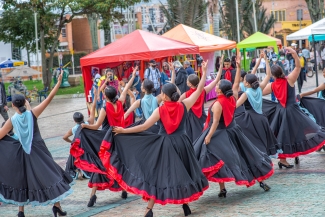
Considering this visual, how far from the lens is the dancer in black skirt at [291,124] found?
9.98 meters

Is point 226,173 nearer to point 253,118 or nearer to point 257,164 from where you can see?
point 257,164

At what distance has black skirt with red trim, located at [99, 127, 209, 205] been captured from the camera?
7375 millimetres

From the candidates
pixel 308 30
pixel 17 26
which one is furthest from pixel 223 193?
pixel 17 26

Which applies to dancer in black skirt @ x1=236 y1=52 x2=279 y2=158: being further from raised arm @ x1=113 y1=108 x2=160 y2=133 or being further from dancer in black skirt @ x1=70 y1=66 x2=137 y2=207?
raised arm @ x1=113 y1=108 x2=160 y2=133

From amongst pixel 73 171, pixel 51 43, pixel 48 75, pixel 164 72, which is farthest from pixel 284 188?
pixel 51 43

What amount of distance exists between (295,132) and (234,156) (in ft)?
7.05

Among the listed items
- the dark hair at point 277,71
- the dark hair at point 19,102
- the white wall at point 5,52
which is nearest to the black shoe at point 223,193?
the dark hair at point 277,71

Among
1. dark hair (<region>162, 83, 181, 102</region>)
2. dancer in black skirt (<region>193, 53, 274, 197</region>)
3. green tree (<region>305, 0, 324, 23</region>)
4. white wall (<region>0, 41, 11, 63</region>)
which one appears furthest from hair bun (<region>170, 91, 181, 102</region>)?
white wall (<region>0, 41, 11, 63</region>)

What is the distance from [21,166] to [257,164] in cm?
303

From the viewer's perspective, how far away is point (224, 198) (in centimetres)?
850

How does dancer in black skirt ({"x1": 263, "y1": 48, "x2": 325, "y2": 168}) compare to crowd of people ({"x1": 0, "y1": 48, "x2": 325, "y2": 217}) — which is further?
dancer in black skirt ({"x1": 263, "y1": 48, "x2": 325, "y2": 168})

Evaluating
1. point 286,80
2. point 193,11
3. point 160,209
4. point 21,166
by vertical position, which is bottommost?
point 160,209

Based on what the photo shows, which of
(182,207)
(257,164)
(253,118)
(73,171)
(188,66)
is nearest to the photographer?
(182,207)

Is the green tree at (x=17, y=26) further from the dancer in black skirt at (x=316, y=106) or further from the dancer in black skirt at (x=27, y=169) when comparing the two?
the dancer in black skirt at (x=27, y=169)
